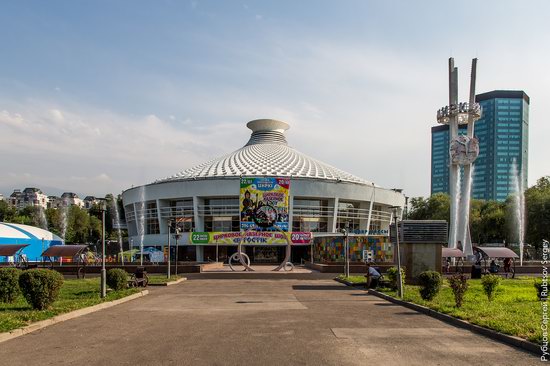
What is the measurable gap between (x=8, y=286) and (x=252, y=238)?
43.8m

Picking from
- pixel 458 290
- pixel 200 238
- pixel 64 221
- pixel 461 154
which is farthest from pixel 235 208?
pixel 458 290

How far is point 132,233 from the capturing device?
75312 millimetres

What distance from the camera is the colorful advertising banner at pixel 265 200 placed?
57.5 m

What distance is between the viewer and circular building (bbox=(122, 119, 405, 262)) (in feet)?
209

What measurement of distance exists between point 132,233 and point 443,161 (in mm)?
140467

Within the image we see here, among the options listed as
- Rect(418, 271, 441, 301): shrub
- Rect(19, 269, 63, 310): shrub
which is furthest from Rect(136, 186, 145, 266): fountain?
Rect(418, 271, 441, 301): shrub

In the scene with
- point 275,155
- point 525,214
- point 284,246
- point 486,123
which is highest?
point 486,123

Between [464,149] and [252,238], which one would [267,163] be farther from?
[464,149]

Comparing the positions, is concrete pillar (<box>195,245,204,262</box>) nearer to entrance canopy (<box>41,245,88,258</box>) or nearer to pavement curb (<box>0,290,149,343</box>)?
entrance canopy (<box>41,245,88,258</box>)

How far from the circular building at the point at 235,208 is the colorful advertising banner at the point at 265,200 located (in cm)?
155

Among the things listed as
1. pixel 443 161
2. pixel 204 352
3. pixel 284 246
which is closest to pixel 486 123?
pixel 443 161

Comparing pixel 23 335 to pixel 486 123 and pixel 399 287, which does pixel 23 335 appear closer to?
pixel 399 287

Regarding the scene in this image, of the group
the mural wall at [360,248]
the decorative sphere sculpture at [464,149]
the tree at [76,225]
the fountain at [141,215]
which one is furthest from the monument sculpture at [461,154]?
the tree at [76,225]

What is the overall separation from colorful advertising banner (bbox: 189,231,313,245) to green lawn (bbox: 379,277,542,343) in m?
38.1
